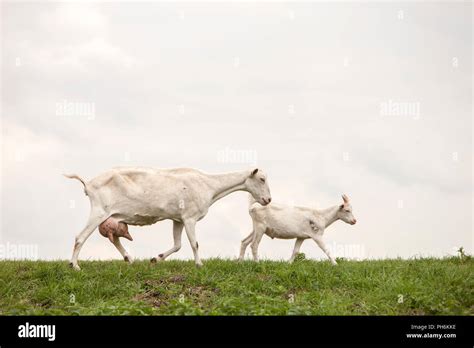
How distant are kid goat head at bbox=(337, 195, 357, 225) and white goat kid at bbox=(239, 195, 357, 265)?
0.70 meters

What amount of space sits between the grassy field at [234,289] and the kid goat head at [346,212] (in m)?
2.21

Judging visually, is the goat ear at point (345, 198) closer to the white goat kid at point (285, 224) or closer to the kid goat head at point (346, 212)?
the kid goat head at point (346, 212)

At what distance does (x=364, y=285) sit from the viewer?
54.6 feet

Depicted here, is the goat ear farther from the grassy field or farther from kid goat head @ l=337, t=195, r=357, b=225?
the grassy field

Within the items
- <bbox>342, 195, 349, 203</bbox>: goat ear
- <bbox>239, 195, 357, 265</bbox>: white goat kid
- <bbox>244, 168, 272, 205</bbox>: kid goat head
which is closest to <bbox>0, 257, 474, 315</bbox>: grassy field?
<bbox>239, 195, 357, 265</bbox>: white goat kid

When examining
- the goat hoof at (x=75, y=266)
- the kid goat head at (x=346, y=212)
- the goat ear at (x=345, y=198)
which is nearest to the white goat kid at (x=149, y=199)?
the goat hoof at (x=75, y=266)

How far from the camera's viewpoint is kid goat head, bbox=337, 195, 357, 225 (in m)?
20.1

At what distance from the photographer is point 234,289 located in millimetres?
15883

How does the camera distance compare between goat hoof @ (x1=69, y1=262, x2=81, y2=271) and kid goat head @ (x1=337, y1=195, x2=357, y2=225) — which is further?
kid goat head @ (x1=337, y1=195, x2=357, y2=225)

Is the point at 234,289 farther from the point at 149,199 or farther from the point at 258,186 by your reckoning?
the point at 258,186
